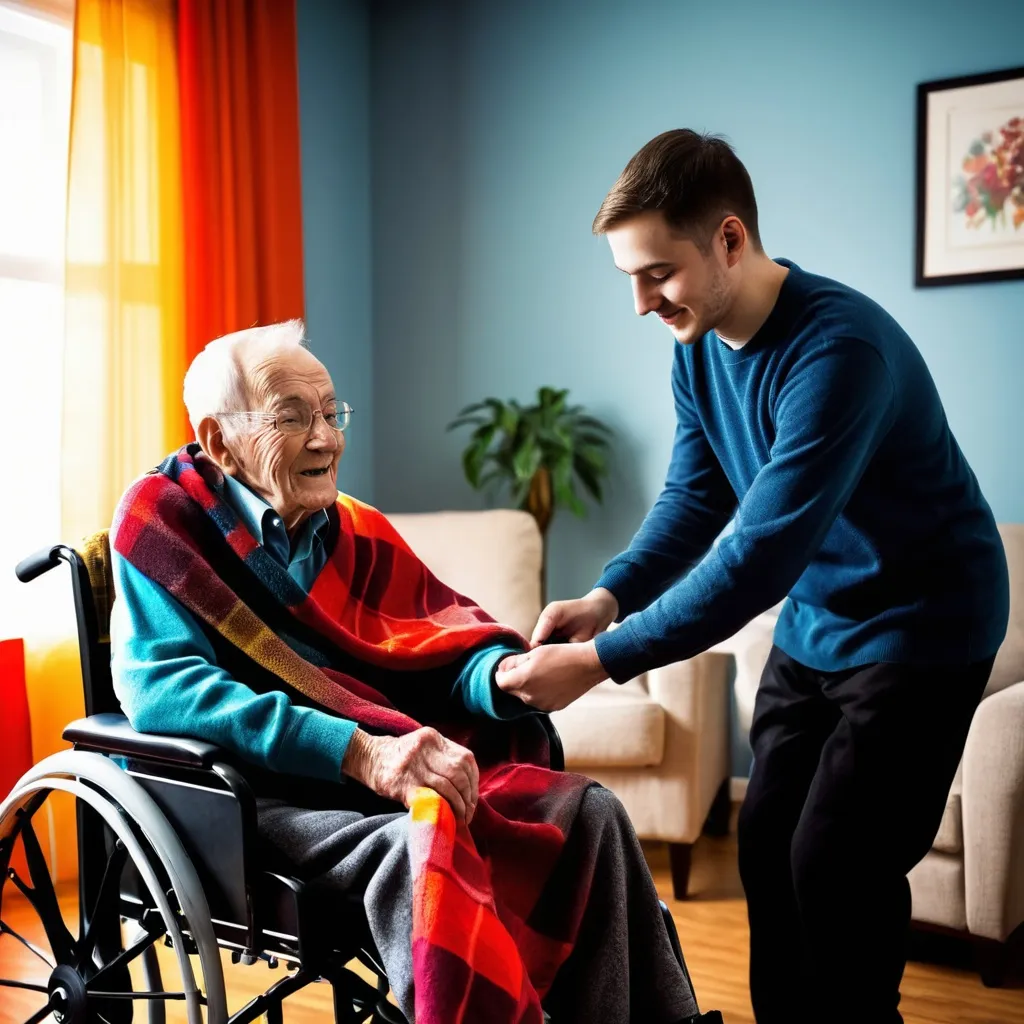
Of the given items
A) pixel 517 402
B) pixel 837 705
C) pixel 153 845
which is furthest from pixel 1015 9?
pixel 153 845

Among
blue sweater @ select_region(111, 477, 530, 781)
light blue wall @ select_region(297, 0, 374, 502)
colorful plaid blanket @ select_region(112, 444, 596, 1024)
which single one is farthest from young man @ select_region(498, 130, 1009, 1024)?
light blue wall @ select_region(297, 0, 374, 502)

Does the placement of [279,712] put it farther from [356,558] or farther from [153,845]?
[356,558]

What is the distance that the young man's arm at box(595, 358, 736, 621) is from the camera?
1775 millimetres

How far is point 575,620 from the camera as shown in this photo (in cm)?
170

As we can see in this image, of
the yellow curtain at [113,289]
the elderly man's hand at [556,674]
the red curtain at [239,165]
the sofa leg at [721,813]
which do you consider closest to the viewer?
the elderly man's hand at [556,674]

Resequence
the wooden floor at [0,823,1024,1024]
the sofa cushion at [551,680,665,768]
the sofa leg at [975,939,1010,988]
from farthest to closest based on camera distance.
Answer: the sofa cushion at [551,680,665,768]
the sofa leg at [975,939,1010,988]
the wooden floor at [0,823,1024,1024]

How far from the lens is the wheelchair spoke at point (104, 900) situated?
1516 millimetres

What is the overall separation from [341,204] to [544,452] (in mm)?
1212

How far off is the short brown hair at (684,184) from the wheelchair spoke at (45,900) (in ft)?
3.94

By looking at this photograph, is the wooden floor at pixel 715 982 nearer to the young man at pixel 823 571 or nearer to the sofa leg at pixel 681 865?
the sofa leg at pixel 681 865

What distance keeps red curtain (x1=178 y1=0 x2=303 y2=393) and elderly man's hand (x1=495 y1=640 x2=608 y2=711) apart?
193 cm

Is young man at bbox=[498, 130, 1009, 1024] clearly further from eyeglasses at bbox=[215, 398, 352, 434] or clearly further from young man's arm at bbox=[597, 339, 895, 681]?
eyeglasses at bbox=[215, 398, 352, 434]

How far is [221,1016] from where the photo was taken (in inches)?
53.5

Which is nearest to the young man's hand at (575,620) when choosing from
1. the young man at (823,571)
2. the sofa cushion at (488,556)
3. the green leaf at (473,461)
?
the young man at (823,571)
